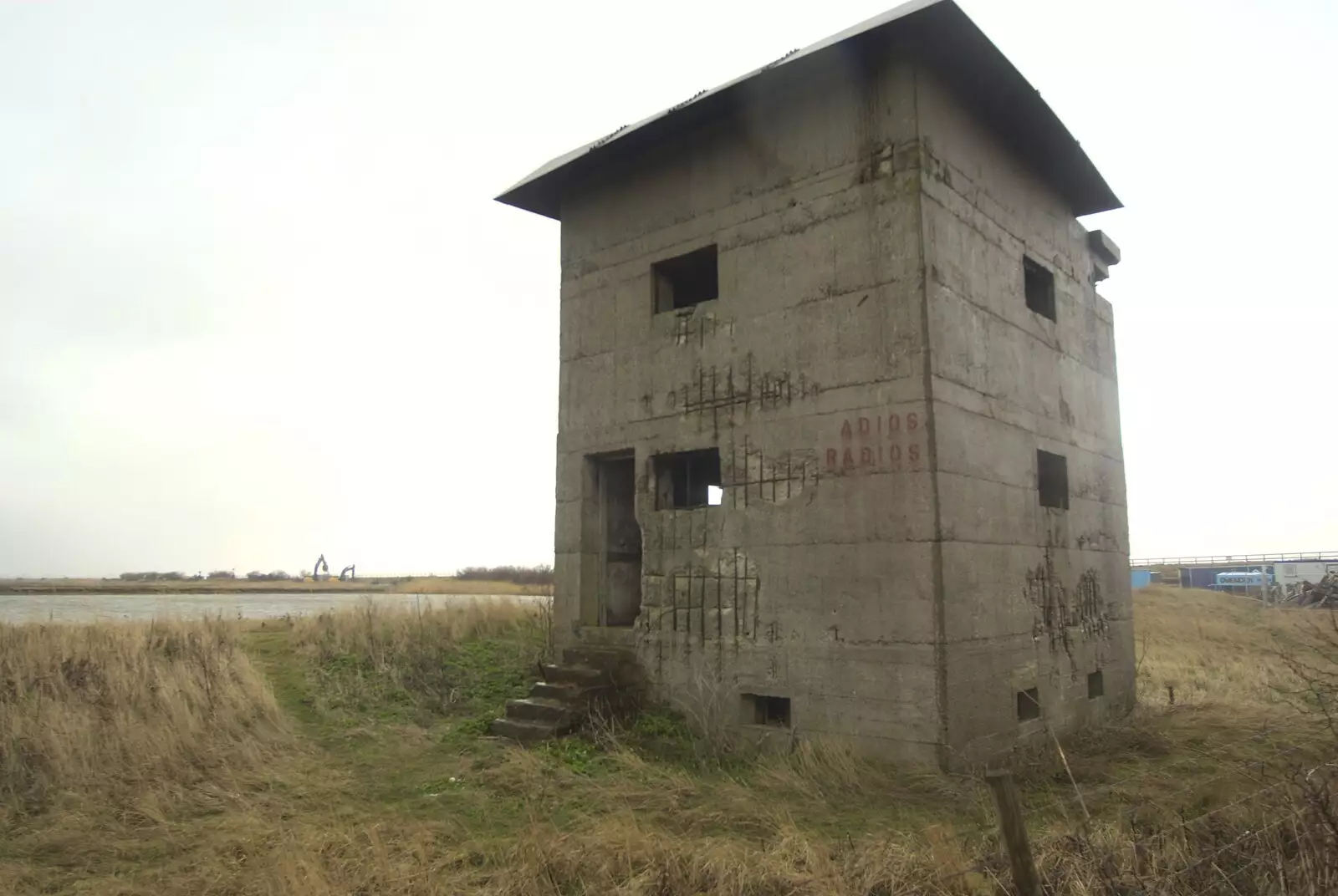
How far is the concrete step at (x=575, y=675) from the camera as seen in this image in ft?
30.6

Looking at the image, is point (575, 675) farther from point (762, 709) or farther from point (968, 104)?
point (968, 104)

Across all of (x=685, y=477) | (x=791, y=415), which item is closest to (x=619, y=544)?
(x=685, y=477)

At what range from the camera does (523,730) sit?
8.91 meters

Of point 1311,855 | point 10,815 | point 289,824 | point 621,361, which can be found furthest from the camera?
point 621,361

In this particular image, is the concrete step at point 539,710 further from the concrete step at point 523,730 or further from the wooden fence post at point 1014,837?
the wooden fence post at point 1014,837

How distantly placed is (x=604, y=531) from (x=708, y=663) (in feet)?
7.47

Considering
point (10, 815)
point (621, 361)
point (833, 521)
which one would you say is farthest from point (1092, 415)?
point (10, 815)

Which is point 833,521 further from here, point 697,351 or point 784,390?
point 697,351

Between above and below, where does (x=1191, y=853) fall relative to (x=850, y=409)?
below

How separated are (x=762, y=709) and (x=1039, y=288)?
6.05m

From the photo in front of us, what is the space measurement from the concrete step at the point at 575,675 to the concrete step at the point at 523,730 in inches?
23.8

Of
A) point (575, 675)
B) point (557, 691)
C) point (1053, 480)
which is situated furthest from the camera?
point (1053, 480)

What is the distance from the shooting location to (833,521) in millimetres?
7961

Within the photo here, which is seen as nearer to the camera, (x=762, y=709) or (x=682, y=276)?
(x=762, y=709)
